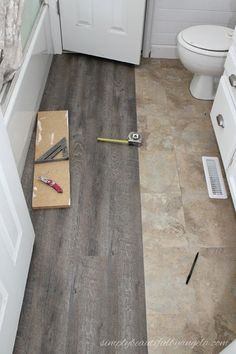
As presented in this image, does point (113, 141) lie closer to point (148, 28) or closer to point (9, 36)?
point (9, 36)

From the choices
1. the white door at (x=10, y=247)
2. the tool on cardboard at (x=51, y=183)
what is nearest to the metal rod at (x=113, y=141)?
the tool on cardboard at (x=51, y=183)

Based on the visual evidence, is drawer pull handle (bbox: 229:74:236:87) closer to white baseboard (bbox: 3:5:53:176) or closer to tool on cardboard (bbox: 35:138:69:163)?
tool on cardboard (bbox: 35:138:69:163)

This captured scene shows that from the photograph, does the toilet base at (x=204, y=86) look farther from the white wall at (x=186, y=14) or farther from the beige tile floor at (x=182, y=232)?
the white wall at (x=186, y=14)

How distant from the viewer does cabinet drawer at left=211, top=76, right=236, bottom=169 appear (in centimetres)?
150

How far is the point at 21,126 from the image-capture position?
1.66 metres

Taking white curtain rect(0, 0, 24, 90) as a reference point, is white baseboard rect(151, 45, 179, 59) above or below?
below

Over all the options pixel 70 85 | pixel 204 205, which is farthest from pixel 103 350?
pixel 70 85

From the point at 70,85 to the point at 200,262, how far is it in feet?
4.79

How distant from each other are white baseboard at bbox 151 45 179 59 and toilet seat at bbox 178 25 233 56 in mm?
502

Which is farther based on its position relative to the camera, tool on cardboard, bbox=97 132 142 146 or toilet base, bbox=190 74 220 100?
toilet base, bbox=190 74 220 100

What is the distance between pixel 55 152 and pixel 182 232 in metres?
0.79

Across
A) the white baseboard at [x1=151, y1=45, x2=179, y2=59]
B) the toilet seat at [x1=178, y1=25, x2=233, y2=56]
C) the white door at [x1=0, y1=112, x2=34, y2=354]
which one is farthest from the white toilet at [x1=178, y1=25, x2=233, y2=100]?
the white door at [x1=0, y1=112, x2=34, y2=354]

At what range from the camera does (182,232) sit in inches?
59.2

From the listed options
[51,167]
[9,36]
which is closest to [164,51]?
[51,167]
